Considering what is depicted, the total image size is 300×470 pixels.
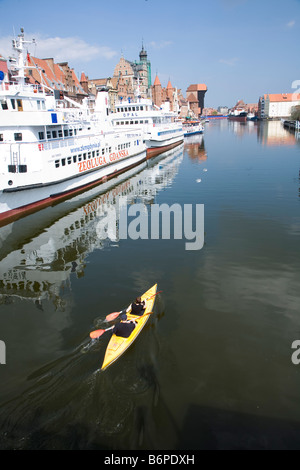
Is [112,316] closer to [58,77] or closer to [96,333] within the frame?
[96,333]

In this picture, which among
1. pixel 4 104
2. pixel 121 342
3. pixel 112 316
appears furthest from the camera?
pixel 4 104

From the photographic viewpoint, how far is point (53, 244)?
19891 millimetres

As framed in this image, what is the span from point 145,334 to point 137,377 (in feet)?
6.86

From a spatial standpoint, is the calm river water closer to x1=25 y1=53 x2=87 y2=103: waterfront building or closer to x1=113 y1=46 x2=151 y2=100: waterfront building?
x1=25 y1=53 x2=87 y2=103: waterfront building

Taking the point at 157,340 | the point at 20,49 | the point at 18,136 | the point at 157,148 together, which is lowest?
the point at 157,340

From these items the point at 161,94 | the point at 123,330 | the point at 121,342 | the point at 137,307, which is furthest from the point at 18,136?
the point at 161,94

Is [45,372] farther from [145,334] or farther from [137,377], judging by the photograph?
[145,334]

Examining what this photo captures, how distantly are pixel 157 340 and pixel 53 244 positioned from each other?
1194cm

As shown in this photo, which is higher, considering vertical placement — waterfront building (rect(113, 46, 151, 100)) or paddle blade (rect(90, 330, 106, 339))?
waterfront building (rect(113, 46, 151, 100))

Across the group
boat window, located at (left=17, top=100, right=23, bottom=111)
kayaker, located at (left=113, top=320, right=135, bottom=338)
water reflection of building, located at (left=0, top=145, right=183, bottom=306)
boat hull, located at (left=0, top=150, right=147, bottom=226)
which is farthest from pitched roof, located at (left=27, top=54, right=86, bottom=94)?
kayaker, located at (left=113, top=320, right=135, bottom=338)

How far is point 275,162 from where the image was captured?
4666 cm

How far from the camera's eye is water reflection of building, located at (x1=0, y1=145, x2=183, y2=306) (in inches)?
584

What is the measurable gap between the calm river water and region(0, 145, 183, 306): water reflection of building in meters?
0.12

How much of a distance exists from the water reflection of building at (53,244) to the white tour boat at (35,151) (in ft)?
5.28
